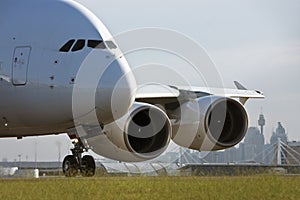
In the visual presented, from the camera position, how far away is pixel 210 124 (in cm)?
2608

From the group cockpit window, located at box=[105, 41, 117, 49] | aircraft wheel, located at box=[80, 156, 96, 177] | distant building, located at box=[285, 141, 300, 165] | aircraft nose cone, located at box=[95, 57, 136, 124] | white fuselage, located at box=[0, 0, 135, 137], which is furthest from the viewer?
distant building, located at box=[285, 141, 300, 165]

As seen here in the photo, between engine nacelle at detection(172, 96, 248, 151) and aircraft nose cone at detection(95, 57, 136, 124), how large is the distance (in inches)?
180

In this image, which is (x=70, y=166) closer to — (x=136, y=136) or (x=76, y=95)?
(x=76, y=95)

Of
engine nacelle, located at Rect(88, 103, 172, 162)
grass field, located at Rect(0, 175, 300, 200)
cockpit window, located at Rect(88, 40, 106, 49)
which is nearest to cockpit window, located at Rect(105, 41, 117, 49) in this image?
cockpit window, located at Rect(88, 40, 106, 49)

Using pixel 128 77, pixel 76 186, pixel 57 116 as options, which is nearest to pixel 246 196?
pixel 76 186

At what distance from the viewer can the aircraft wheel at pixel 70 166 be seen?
888 inches

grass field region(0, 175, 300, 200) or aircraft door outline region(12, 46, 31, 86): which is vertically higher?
aircraft door outline region(12, 46, 31, 86)

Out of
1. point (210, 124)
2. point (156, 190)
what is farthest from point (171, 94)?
point (156, 190)

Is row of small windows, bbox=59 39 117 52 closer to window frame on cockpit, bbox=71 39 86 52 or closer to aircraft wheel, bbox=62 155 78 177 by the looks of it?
window frame on cockpit, bbox=71 39 86 52

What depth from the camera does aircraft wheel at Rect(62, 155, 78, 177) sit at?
22.6m

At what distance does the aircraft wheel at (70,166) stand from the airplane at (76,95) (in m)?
0.02

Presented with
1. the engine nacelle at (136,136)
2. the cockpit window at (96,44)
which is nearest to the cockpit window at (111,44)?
the cockpit window at (96,44)

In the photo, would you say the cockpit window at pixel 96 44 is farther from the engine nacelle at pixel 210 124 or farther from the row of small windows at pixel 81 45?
the engine nacelle at pixel 210 124

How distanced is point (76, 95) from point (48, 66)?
1.12 m
